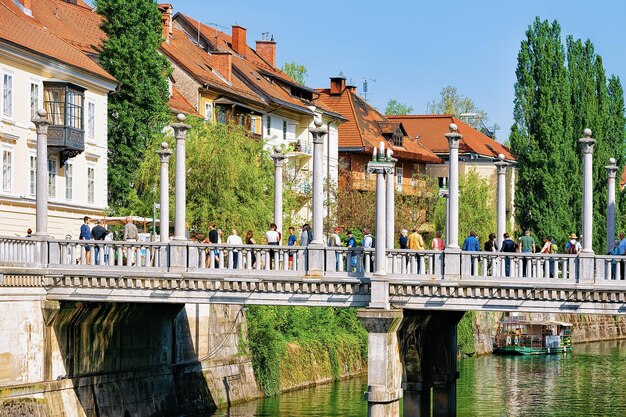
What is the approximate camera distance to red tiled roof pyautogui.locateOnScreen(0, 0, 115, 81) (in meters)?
59.1

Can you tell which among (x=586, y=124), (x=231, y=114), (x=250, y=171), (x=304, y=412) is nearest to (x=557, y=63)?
(x=586, y=124)

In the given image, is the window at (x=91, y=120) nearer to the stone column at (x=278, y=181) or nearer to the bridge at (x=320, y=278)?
the stone column at (x=278, y=181)

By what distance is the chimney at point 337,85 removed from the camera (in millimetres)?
115900

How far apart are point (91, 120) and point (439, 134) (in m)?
61.3

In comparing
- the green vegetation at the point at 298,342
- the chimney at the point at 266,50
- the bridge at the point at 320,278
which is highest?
the chimney at the point at 266,50

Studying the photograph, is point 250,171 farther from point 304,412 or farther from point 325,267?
point 325,267

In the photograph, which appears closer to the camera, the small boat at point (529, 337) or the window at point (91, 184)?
the window at point (91, 184)

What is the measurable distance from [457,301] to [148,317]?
14250 millimetres

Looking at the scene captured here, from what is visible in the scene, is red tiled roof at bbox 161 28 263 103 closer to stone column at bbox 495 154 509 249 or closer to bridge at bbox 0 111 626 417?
stone column at bbox 495 154 509 249

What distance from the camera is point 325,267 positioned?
41.7m

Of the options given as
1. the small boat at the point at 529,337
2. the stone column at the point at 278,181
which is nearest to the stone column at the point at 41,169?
the stone column at the point at 278,181

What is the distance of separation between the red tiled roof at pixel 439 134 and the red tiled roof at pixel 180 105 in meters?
41.7

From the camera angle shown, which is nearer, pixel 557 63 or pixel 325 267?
pixel 325 267

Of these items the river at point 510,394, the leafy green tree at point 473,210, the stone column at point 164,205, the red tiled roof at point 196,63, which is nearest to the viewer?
the stone column at point 164,205
